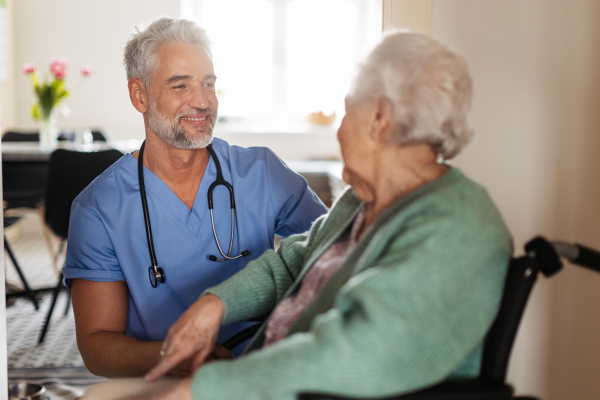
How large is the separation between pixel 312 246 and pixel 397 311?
1.52ft

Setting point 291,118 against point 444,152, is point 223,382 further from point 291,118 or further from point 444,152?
point 291,118

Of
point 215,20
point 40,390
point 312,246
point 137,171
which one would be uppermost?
point 215,20

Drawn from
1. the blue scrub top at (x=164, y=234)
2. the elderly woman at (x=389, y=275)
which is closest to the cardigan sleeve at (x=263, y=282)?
the elderly woman at (x=389, y=275)

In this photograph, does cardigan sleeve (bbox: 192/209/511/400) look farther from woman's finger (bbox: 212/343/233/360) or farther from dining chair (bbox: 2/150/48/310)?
dining chair (bbox: 2/150/48/310)

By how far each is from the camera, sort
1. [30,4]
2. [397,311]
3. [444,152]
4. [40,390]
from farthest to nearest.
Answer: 1. [30,4]
2. [40,390]
3. [444,152]
4. [397,311]

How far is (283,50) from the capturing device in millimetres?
5480

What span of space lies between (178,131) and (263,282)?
0.48 metres

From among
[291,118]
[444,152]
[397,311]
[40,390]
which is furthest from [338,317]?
[291,118]

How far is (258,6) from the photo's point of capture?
539 centimetres

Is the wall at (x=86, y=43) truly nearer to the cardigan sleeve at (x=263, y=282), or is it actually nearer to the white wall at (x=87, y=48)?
the white wall at (x=87, y=48)

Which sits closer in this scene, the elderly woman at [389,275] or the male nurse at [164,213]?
the elderly woman at [389,275]

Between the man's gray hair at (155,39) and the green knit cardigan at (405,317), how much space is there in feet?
2.62

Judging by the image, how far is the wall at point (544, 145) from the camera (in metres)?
1.23

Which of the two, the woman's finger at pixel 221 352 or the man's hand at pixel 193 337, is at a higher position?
the man's hand at pixel 193 337
